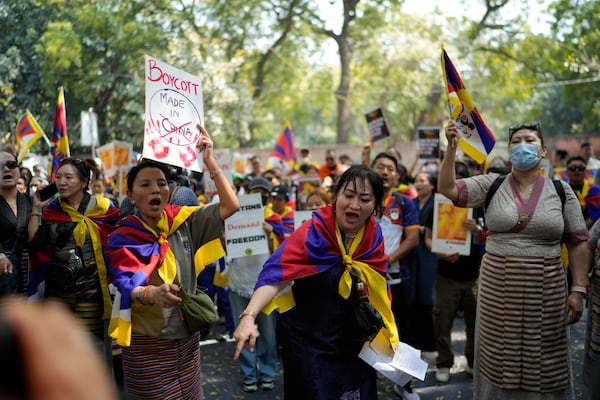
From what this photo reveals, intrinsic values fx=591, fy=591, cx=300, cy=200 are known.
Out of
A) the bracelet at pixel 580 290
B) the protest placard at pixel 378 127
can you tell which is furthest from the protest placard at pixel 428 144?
the bracelet at pixel 580 290

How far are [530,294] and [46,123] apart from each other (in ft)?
39.4

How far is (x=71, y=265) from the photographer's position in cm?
419

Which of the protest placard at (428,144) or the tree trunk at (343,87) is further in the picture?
the tree trunk at (343,87)

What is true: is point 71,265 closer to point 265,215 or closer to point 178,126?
point 178,126

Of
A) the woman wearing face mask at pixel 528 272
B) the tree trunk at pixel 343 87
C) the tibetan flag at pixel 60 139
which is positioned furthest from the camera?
the tree trunk at pixel 343 87

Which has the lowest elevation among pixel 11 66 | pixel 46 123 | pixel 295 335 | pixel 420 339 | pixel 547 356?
pixel 420 339

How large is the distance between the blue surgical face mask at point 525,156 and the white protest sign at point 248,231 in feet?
8.95

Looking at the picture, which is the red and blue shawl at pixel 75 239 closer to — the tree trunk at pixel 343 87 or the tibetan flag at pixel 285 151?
the tibetan flag at pixel 285 151

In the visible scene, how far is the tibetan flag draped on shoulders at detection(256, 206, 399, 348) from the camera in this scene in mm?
3203

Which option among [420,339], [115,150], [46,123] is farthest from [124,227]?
[46,123]

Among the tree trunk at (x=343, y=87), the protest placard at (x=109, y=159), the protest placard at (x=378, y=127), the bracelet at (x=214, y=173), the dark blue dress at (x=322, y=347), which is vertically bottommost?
the dark blue dress at (x=322, y=347)

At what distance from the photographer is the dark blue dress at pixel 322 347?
3189 millimetres

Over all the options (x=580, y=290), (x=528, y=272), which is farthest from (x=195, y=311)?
(x=580, y=290)

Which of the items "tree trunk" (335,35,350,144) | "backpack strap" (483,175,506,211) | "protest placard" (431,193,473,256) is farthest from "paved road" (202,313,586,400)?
"tree trunk" (335,35,350,144)
